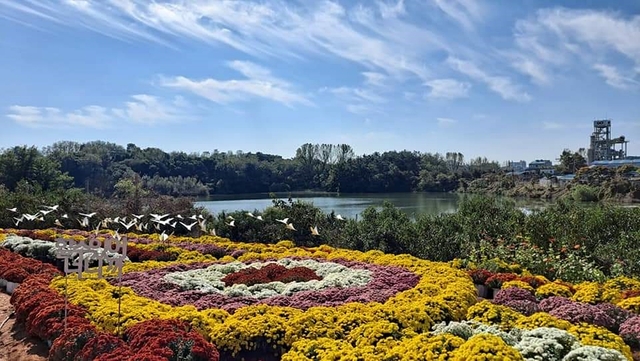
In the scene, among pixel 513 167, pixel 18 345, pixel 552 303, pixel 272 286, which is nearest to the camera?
pixel 18 345

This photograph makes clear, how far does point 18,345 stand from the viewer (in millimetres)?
6359

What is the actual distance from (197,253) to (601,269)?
27.5 feet

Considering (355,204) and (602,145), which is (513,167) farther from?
(355,204)

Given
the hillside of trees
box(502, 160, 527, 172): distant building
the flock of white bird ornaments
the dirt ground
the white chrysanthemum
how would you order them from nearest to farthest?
the dirt ground, the white chrysanthemum, the flock of white bird ornaments, the hillside of trees, box(502, 160, 527, 172): distant building

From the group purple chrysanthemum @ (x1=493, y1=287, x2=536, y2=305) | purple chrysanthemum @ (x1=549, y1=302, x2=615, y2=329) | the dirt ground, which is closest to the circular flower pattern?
purple chrysanthemum @ (x1=493, y1=287, x2=536, y2=305)

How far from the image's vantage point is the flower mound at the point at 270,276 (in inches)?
326

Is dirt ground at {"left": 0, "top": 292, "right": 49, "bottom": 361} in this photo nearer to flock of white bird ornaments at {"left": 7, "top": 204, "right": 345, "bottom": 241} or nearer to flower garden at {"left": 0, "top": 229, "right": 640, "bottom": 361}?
flower garden at {"left": 0, "top": 229, "right": 640, "bottom": 361}

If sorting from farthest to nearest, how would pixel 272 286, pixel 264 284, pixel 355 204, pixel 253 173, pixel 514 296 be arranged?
pixel 253 173 → pixel 355 204 → pixel 264 284 → pixel 272 286 → pixel 514 296

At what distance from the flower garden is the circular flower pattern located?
2 cm

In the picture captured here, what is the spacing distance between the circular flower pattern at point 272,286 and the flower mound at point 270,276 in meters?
0.12

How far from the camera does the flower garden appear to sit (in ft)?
15.3

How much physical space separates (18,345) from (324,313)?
154 inches

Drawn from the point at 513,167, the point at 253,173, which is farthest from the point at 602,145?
the point at 253,173

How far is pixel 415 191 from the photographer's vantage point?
60938 mm
